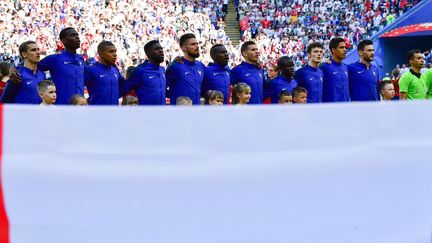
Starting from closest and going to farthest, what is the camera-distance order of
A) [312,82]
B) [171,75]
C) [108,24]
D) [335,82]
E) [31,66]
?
[31,66], [171,75], [312,82], [335,82], [108,24]

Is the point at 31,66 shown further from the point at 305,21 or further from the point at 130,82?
the point at 305,21

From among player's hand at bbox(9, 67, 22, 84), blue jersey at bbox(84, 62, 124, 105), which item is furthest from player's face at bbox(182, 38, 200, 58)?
player's hand at bbox(9, 67, 22, 84)

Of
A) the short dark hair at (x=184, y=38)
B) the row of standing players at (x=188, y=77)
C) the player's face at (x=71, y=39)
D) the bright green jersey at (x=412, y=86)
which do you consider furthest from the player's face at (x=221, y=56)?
the bright green jersey at (x=412, y=86)

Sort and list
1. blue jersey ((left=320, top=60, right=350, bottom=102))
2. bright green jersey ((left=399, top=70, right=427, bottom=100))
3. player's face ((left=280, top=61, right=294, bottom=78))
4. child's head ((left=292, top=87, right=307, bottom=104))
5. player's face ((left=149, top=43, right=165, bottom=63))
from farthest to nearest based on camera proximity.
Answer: bright green jersey ((left=399, top=70, right=427, bottom=100)), blue jersey ((left=320, top=60, right=350, bottom=102)), player's face ((left=280, top=61, right=294, bottom=78)), player's face ((left=149, top=43, right=165, bottom=63)), child's head ((left=292, top=87, right=307, bottom=104))

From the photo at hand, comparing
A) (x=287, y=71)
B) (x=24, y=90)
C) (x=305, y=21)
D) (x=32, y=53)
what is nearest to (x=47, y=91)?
(x=24, y=90)

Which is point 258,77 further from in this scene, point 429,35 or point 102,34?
point 429,35

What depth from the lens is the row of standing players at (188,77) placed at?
8.58 meters

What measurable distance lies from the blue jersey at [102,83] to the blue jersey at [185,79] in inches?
29.7

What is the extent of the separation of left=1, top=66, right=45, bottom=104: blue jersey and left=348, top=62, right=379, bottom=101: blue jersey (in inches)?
156

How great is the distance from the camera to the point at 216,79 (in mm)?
9484

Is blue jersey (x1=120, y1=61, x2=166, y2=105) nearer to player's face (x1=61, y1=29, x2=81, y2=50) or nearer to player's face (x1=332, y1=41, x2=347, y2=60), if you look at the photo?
player's face (x1=61, y1=29, x2=81, y2=50)

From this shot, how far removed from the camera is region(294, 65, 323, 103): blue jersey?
9898mm

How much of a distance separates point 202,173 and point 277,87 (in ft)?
23.0

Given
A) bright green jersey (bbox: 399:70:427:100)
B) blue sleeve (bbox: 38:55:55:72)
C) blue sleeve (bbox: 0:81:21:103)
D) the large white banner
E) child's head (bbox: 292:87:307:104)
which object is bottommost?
bright green jersey (bbox: 399:70:427:100)
